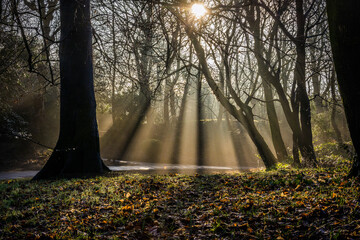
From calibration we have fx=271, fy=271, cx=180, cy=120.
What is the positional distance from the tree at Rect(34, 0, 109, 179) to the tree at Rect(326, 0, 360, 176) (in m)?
6.86

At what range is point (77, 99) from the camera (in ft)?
29.0

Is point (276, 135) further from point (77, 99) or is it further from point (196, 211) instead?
point (196, 211)

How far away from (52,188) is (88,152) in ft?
9.62

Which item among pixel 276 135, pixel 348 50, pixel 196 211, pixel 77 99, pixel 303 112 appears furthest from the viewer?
pixel 276 135

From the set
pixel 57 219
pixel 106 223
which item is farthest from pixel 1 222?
pixel 106 223

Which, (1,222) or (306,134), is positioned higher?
(306,134)

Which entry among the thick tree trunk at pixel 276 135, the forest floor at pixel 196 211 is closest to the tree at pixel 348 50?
the forest floor at pixel 196 211

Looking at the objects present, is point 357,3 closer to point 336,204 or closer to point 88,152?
point 336,204

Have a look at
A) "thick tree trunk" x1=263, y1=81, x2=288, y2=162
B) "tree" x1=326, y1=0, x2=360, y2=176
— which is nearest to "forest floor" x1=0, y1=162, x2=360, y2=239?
"tree" x1=326, y1=0, x2=360, y2=176

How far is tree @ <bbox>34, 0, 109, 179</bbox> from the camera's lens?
8.65 metres

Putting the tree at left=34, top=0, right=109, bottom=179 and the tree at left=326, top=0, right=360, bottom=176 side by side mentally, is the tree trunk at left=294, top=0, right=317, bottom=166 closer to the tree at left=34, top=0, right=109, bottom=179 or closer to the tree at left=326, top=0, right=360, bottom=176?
the tree at left=326, top=0, right=360, bottom=176

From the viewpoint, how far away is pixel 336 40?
4301mm

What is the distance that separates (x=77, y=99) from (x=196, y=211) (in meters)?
6.45

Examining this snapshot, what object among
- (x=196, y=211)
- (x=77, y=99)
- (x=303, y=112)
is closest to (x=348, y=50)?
(x=196, y=211)
